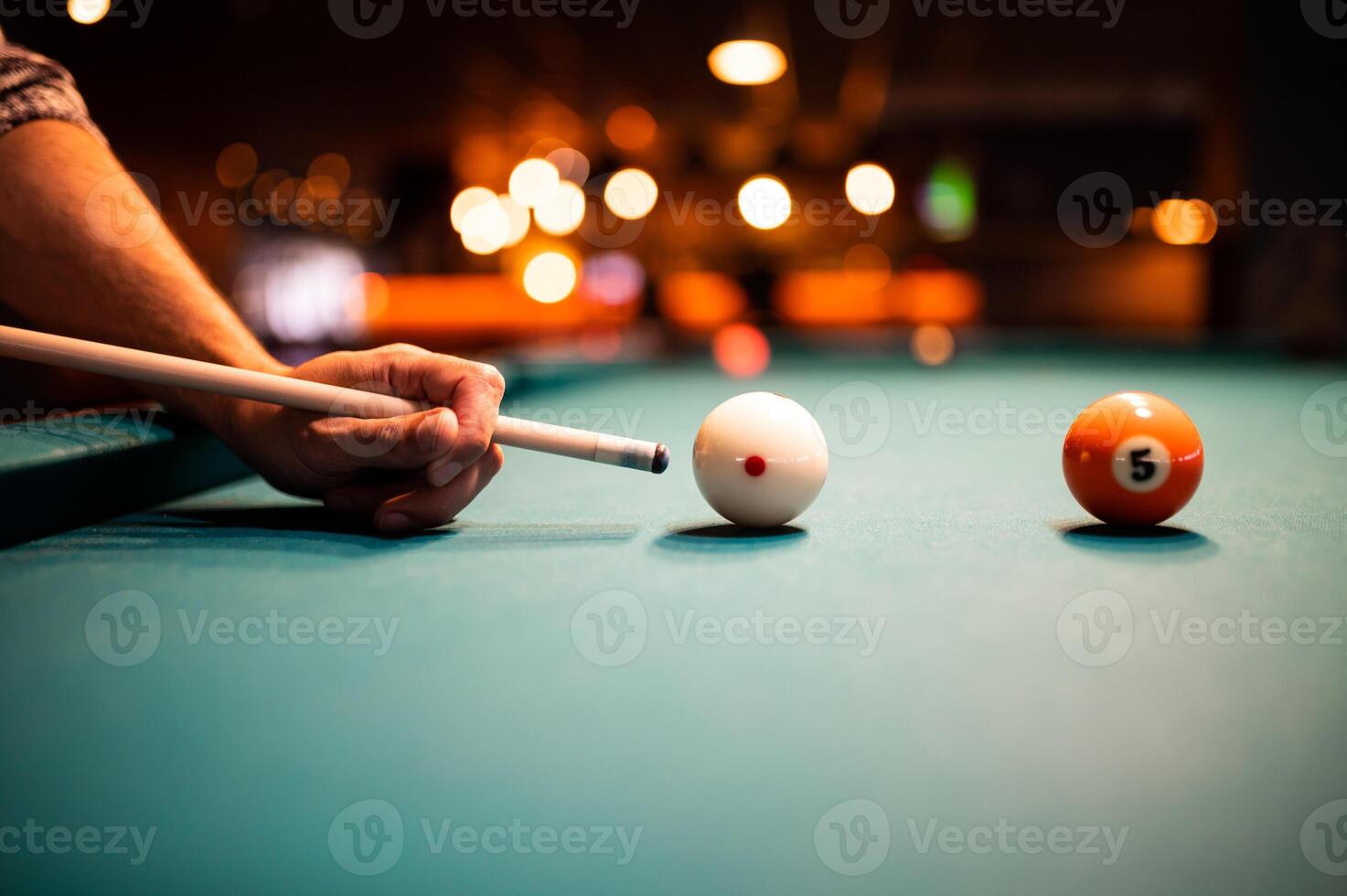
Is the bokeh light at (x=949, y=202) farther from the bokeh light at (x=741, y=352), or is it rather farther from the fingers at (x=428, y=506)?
the fingers at (x=428, y=506)

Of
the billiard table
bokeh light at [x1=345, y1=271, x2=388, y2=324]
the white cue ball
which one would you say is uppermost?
bokeh light at [x1=345, y1=271, x2=388, y2=324]

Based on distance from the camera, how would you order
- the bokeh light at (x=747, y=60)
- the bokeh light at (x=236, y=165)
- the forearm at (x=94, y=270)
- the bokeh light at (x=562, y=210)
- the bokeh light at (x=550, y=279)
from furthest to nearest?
the bokeh light at (x=550, y=279), the bokeh light at (x=236, y=165), the bokeh light at (x=562, y=210), the bokeh light at (x=747, y=60), the forearm at (x=94, y=270)

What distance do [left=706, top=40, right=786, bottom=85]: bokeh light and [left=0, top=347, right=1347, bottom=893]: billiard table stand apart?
246 inches

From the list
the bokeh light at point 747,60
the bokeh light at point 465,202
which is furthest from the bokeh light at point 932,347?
the bokeh light at point 465,202

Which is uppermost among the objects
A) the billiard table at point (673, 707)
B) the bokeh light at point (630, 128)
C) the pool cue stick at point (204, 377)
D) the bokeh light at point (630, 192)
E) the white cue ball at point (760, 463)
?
the bokeh light at point (630, 128)

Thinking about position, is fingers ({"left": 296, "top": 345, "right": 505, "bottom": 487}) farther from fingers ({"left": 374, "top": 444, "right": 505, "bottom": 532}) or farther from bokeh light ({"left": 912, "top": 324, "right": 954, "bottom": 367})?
bokeh light ({"left": 912, "top": 324, "right": 954, "bottom": 367})

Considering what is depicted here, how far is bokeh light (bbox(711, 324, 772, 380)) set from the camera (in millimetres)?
7137

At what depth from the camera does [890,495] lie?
2273 mm

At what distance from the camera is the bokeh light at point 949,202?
1720 centimetres

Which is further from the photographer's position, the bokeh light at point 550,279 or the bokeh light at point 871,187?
the bokeh light at point 550,279

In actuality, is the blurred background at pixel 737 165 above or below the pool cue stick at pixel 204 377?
above

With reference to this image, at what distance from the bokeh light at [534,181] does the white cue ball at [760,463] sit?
38.7 ft

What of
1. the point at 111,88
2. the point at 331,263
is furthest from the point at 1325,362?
the point at 331,263

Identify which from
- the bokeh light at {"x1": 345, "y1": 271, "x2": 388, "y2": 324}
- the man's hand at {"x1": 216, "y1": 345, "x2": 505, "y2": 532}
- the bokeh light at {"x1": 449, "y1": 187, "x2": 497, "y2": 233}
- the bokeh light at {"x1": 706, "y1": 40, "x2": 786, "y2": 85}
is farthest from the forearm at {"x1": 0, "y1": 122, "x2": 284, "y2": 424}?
the bokeh light at {"x1": 449, "y1": 187, "x2": 497, "y2": 233}
